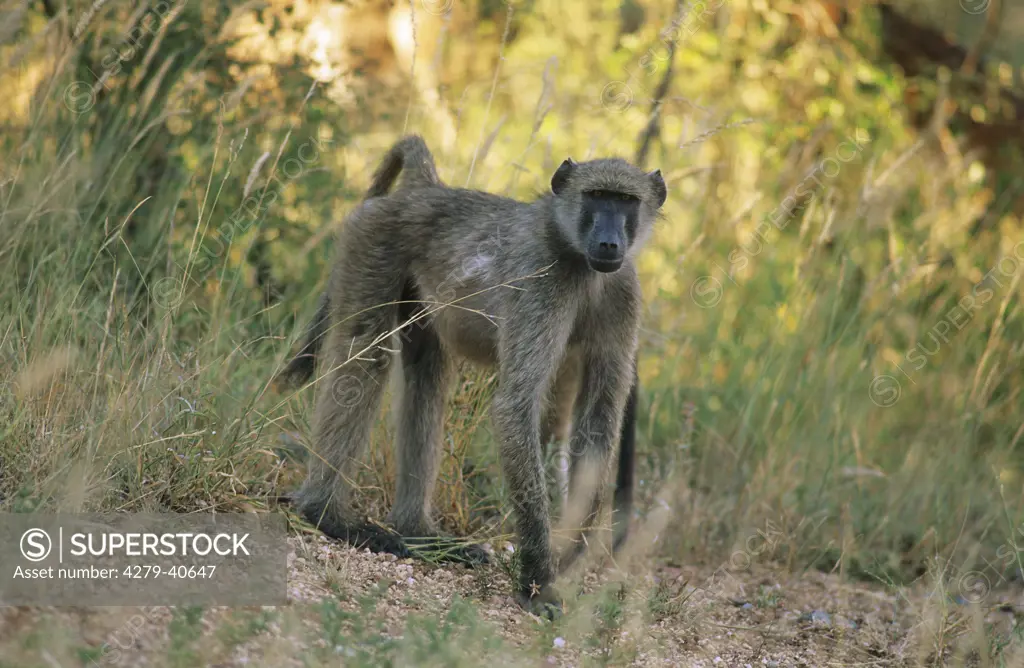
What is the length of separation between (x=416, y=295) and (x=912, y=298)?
3.42 metres

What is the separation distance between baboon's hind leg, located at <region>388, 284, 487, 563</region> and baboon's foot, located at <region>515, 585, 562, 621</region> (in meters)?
0.40

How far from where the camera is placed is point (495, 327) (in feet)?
14.7

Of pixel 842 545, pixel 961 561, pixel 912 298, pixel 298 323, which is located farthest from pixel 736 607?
pixel 912 298

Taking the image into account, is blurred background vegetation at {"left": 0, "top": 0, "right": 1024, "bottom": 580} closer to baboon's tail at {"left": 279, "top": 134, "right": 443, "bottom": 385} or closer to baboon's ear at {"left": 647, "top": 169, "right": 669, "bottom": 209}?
baboon's tail at {"left": 279, "top": 134, "right": 443, "bottom": 385}

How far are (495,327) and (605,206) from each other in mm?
636

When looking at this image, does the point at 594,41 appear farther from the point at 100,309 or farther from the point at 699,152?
the point at 100,309

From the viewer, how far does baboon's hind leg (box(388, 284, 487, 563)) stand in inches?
184

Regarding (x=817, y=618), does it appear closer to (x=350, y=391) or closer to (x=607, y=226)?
(x=607, y=226)

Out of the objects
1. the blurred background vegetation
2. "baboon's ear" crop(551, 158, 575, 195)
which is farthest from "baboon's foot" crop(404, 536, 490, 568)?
"baboon's ear" crop(551, 158, 575, 195)

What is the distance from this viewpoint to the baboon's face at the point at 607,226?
419 centimetres

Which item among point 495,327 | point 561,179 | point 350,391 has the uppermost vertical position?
point 561,179

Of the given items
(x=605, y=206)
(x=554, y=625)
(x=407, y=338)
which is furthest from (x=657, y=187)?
(x=554, y=625)

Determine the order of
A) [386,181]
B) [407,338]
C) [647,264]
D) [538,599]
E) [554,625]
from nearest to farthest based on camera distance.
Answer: [554,625]
[538,599]
[407,338]
[386,181]
[647,264]

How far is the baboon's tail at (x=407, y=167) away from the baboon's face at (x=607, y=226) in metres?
0.91
